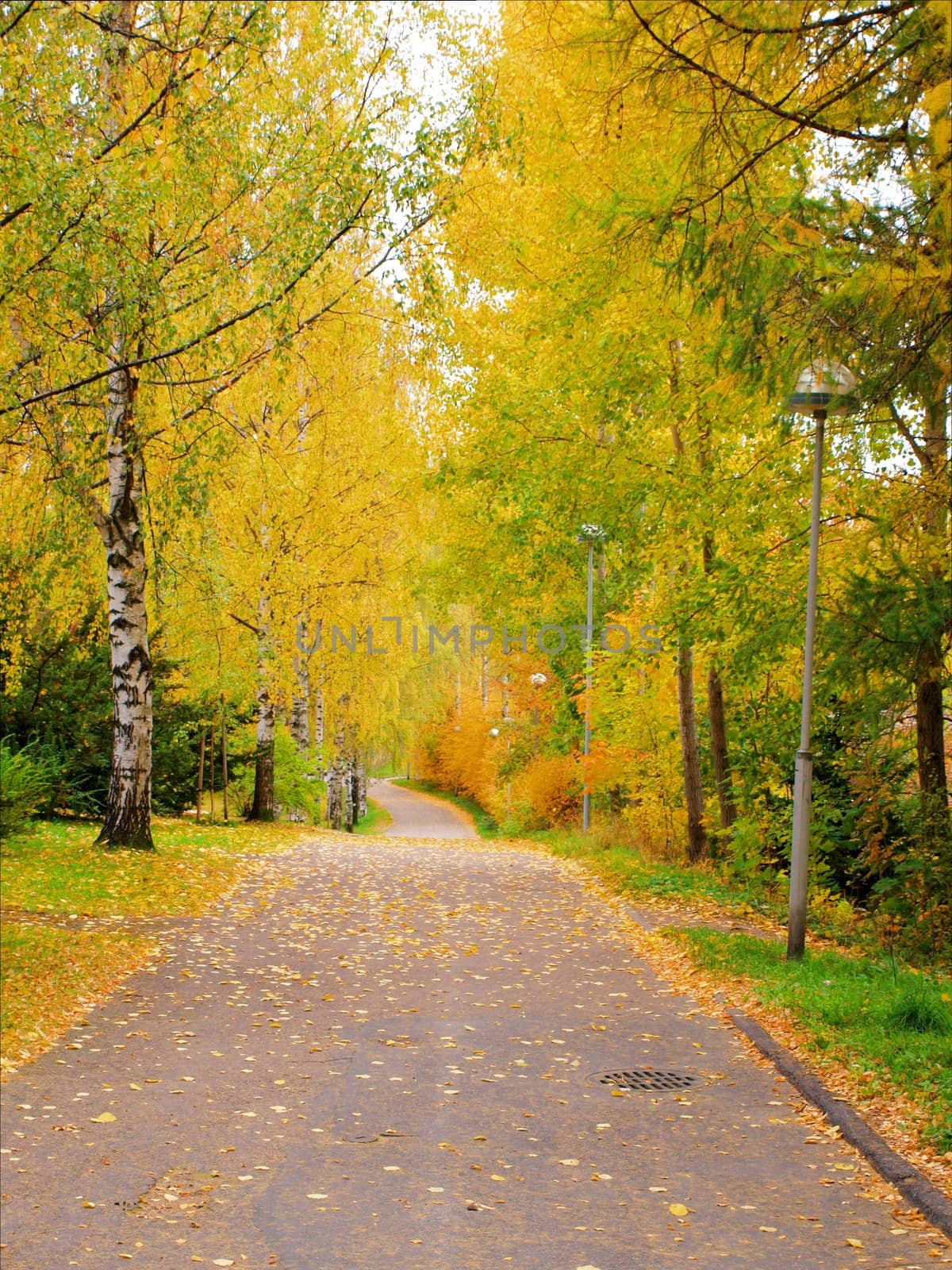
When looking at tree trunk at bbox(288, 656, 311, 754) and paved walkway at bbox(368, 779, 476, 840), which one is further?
paved walkway at bbox(368, 779, 476, 840)

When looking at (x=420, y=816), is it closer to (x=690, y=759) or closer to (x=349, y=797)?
(x=349, y=797)

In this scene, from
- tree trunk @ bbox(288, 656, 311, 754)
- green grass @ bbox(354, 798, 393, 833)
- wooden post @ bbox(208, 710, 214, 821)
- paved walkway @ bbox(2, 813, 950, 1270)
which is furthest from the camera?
green grass @ bbox(354, 798, 393, 833)

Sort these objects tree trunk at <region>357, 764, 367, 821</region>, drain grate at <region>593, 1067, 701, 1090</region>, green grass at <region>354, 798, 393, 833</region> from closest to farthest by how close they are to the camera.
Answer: drain grate at <region>593, 1067, 701, 1090</region> < green grass at <region>354, 798, 393, 833</region> < tree trunk at <region>357, 764, 367, 821</region>

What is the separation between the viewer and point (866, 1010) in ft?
26.6

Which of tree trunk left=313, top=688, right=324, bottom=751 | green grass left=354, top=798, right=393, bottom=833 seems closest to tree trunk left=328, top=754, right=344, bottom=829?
tree trunk left=313, top=688, right=324, bottom=751

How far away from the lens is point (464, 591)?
25984 millimetres

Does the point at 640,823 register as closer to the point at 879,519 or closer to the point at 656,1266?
the point at 879,519

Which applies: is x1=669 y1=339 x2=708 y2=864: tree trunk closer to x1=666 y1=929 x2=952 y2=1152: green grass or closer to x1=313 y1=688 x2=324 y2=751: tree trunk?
x1=666 y1=929 x2=952 y2=1152: green grass

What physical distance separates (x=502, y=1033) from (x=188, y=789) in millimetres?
17039

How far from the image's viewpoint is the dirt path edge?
5020 millimetres

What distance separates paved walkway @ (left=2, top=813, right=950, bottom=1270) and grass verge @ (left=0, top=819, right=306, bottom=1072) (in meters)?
0.27

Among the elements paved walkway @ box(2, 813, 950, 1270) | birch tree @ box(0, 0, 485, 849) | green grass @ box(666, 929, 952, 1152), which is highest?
birch tree @ box(0, 0, 485, 849)

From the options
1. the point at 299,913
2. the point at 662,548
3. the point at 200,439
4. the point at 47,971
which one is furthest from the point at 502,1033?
the point at 662,548

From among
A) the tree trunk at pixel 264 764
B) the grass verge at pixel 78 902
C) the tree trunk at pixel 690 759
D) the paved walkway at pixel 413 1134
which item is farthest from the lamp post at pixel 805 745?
the tree trunk at pixel 264 764
